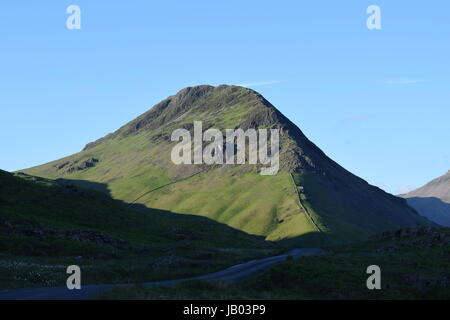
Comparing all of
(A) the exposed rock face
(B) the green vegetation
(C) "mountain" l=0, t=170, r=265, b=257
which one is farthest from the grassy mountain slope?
(A) the exposed rock face

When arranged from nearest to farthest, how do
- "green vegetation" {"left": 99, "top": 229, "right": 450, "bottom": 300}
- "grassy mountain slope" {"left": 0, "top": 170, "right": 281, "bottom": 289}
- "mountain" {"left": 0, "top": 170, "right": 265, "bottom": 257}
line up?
"green vegetation" {"left": 99, "top": 229, "right": 450, "bottom": 300}, "grassy mountain slope" {"left": 0, "top": 170, "right": 281, "bottom": 289}, "mountain" {"left": 0, "top": 170, "right": 265, "bottom": 257}

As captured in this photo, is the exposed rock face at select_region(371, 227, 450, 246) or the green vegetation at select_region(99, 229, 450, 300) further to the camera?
the exposed rock face at select_region(371, 227, 450, 246)

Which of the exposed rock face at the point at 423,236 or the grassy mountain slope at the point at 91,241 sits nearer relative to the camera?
the grassy mountain slope at the point at 91,241

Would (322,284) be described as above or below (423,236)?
below

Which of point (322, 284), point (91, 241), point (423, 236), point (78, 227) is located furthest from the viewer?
point (78, 227)

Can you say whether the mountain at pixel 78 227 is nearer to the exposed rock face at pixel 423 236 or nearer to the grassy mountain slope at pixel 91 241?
the grassy mountain slope at pixel 91 241

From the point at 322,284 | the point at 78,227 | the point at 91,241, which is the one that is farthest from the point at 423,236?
the point at 78,227

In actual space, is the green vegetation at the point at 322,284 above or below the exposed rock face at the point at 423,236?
below

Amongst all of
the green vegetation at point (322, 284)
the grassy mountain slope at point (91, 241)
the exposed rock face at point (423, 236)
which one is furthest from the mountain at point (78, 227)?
the green vegetation at point (322, 284)

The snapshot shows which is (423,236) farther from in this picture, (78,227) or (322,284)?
(78,227)

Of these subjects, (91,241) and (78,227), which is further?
(78,227)

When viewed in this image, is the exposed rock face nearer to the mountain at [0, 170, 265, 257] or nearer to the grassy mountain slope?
the grassy mountain slope
